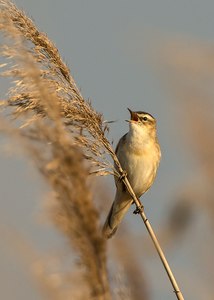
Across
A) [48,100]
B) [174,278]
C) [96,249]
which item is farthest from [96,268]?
[174,278]

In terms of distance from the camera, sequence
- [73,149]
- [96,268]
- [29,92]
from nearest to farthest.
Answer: [96,268] < [73,149] < [29,92]

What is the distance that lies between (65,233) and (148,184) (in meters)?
4.53

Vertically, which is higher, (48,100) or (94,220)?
(48,100)

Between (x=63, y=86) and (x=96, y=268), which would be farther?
(x=63, y=86)

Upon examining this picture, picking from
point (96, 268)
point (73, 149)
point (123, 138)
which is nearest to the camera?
point (96, 268)

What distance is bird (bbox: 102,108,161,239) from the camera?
546 cm

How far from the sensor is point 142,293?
1.45 metres

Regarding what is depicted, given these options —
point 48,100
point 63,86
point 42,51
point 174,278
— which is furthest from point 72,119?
point 48,100

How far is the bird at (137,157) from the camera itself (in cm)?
546

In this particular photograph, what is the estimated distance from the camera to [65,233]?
4.27 ft

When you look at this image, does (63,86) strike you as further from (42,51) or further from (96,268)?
(96,268)

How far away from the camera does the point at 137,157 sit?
5.54 m

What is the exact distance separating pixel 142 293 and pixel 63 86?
1.61 m

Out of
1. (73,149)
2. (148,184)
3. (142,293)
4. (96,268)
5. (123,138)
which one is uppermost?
(73,149)
